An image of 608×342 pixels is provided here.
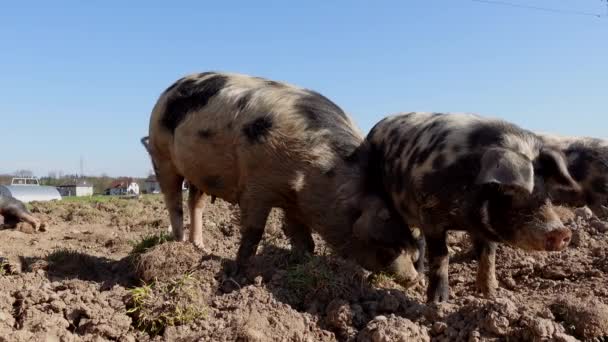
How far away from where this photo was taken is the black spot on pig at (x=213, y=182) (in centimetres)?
604

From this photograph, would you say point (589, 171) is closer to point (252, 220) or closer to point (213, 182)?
point (252, 220)

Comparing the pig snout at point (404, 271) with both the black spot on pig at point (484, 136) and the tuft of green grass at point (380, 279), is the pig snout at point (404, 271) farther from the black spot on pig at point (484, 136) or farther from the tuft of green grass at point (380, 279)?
the black spot on pig at point (484, 136)

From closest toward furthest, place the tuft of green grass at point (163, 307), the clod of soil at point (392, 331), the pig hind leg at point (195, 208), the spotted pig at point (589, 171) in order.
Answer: the clod of soil at point (392, 331)
the tuft of green grass at point (163, 307)
the spotted pig at point (589, 171)
the pig hind leg at point (195, 208)

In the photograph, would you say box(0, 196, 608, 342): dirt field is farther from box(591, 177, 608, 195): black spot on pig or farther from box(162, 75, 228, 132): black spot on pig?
box(162, 75, 228, 132): black spot on pig

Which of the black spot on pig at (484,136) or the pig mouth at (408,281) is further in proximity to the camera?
the pig mouth at (408,281)

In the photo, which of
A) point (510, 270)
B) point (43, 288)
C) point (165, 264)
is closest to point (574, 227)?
point (510, 270)

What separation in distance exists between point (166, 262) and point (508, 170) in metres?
2.64

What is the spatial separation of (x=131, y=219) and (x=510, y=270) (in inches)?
311

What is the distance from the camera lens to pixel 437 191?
14.5 ft

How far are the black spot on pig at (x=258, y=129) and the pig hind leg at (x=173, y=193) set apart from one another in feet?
5.93

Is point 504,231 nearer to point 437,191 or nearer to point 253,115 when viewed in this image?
point 437,191

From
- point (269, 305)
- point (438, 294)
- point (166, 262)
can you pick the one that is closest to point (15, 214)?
point (166, 262)

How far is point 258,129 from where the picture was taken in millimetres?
5559

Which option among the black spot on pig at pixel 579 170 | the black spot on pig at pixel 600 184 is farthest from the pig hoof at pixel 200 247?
the black spot on pig at pixel 600 184
